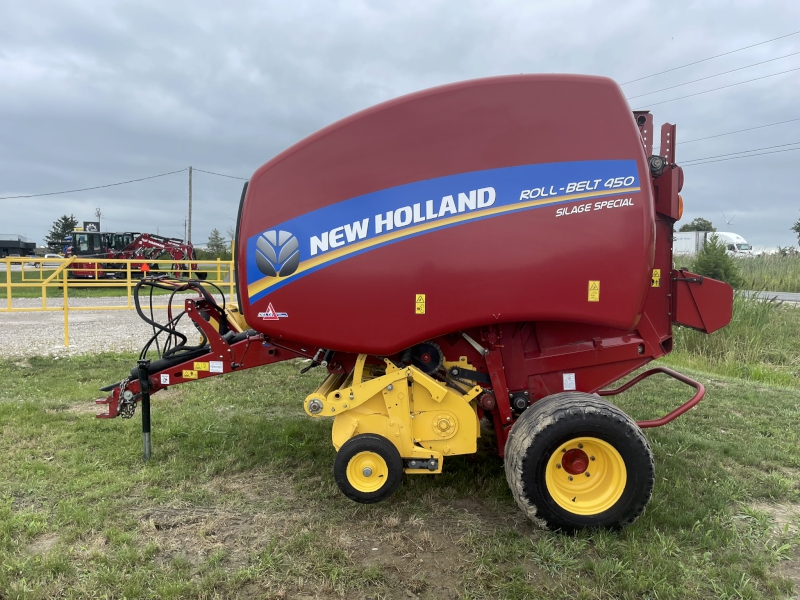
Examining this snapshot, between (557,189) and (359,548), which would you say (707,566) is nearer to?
(359,548)

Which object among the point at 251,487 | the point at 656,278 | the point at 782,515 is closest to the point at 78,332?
the point at 251,487

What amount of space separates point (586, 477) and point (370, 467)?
4.09 feet

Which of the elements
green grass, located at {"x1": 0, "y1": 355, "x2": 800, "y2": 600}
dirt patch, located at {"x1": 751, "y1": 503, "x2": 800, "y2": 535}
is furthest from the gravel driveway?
dirt patch, located at {"x1": 751, "y1": 503, "x2": 800, "y2": 535}

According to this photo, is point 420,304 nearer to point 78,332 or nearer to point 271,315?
point 271,315

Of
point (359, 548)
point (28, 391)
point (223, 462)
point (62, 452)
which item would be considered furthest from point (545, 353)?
point (28, 391)

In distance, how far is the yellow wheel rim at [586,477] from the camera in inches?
117

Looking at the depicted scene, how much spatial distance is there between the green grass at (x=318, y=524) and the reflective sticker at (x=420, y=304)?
125cm

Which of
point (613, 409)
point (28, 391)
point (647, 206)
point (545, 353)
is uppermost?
point (647, 206)

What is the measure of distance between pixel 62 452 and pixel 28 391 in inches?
93.3

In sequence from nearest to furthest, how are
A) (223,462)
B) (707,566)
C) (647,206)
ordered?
(707,566) < (647,206) < (223,462)

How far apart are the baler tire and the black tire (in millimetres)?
673

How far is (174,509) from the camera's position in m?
3.29

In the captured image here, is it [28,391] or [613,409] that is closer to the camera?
[613,409]

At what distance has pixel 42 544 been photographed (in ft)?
9.51
